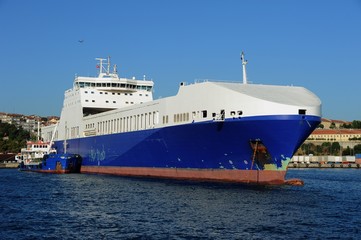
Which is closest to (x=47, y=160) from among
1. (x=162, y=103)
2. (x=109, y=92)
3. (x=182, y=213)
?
(x=109, y=92)

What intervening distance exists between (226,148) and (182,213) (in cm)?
1359

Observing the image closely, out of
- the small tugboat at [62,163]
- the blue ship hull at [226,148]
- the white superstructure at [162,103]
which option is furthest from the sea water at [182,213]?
the small tugboat at [62,163]

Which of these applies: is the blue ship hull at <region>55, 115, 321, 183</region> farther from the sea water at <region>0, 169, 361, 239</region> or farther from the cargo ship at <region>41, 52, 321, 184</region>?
the sea water at <region>0, 169, 361, 239</region>

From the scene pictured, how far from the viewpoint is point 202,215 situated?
26.1m

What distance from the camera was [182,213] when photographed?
2684 cm

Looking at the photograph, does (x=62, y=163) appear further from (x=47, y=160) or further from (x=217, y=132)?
(x=217, y=132)

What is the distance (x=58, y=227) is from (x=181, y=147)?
68.9 ft

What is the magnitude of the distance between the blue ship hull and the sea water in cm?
157

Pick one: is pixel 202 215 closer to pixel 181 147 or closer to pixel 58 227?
pixel 58 227

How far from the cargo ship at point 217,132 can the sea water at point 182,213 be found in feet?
6.35

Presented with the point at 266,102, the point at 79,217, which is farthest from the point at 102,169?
the point at 79,217

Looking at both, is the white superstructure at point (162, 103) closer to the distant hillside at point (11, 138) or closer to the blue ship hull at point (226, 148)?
the blue ship hull at point (226, 148)

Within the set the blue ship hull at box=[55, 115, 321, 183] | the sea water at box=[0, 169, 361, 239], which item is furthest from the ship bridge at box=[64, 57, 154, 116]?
the sea water at box=[0, 169, 361, 239]

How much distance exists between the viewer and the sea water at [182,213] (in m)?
22.3
